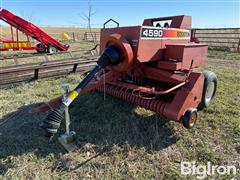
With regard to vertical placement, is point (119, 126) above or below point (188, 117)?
below

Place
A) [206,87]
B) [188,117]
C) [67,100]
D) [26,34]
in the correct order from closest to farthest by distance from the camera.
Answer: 1. [67,100]
2. [188,117]
3. [206,87]
4. [26,34]

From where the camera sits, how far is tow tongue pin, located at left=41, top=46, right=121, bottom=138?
2.16m

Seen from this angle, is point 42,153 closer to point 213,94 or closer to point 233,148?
point 233,148

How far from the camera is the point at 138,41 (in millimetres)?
2637

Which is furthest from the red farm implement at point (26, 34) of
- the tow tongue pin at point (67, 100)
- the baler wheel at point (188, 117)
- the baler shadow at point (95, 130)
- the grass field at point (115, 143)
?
the baler wheel at point (188, 117)

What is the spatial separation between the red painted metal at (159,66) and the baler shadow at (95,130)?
1.11ft

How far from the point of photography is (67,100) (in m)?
2.26

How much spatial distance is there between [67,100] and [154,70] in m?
1.33

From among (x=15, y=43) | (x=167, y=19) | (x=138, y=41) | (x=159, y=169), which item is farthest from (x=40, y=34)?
(x=159, y=169)

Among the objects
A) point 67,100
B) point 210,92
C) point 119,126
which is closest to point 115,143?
point 119,126
